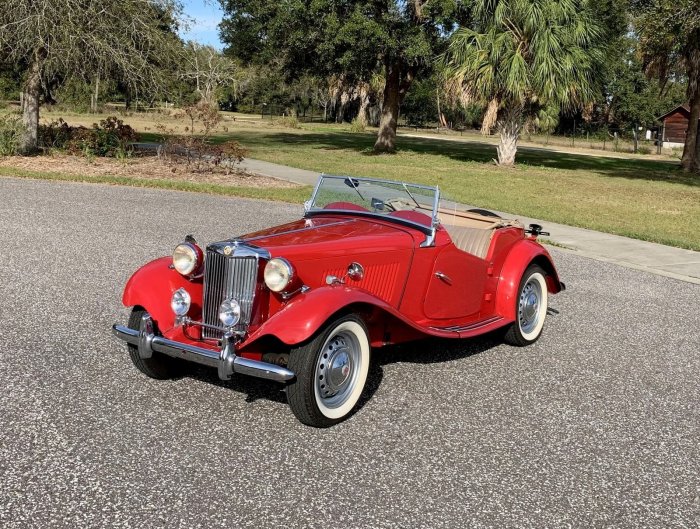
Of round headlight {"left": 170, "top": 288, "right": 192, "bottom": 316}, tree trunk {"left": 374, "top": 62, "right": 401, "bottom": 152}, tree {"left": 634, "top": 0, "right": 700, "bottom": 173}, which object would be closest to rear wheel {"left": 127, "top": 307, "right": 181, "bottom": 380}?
round headlight {"left": 170, "top": 288, "right": 192, "bottom": 316}

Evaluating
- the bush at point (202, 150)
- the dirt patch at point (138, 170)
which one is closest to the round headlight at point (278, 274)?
the dirt patch at point (138, 170)

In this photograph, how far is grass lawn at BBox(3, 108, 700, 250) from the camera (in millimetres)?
14039

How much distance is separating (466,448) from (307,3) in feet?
80.5

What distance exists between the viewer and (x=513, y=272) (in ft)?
18.4

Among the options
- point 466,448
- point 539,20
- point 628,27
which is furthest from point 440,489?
point 628,27

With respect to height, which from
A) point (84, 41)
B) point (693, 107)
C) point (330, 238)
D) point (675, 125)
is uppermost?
point (675, 125)

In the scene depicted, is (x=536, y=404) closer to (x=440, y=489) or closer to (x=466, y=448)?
(x=466, y=448)

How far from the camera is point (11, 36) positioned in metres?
16.2

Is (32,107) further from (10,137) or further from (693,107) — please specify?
(693,107)

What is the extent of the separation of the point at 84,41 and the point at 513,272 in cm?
1420

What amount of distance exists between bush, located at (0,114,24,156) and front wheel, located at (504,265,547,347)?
1659 centimetres

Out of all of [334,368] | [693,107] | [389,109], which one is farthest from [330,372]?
[389,109]

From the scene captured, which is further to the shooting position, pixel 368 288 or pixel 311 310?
pixel 368 288

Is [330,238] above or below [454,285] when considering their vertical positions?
above
